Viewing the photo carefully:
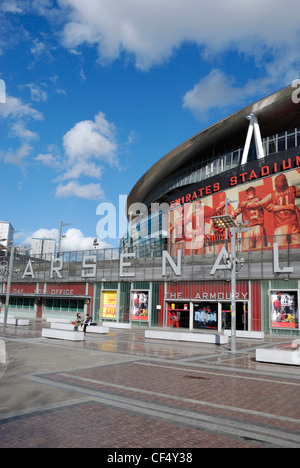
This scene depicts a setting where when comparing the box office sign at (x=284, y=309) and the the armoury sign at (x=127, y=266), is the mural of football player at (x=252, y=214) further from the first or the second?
the box office sign at (x=284, y=309)

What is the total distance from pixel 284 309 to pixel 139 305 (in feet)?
55.3

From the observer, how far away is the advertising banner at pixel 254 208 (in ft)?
136

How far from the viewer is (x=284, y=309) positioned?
33875 millimetres

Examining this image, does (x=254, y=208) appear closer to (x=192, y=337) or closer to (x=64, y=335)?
(x=192, y=337)

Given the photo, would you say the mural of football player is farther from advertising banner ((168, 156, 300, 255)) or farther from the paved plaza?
the paved plaza

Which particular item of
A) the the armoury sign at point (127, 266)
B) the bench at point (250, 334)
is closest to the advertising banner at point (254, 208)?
the the armoury sign at point (127, 266)

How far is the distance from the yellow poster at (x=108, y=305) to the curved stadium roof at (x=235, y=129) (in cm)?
2935

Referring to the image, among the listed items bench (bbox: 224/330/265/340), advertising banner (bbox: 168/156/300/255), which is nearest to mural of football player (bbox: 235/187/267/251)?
advertising banner (bbox: 168/156/300/255)

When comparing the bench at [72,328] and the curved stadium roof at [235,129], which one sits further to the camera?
the curved stadium roof at [235,129]

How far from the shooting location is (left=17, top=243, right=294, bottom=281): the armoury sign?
116ft

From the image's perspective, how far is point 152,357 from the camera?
61.0 ft

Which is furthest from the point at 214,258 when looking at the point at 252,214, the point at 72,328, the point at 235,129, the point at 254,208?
the point at 235,129

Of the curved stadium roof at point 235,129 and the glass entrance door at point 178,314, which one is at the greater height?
the curved stadium roof at point 235,129

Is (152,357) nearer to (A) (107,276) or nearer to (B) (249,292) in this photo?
(B) (249,292)
